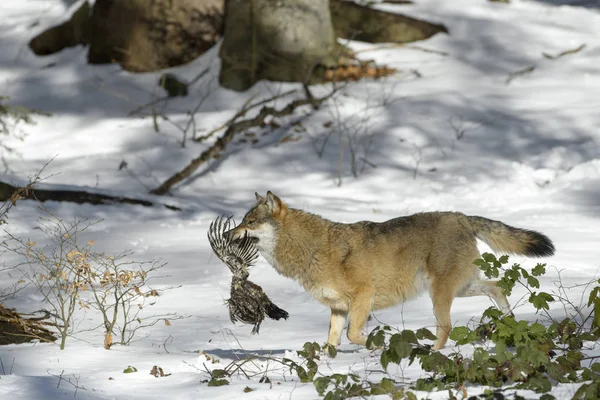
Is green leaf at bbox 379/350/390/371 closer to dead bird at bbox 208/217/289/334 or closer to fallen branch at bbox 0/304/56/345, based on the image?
dead bird at bbox 208/217/289/334

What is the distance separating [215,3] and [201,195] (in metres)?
6.93

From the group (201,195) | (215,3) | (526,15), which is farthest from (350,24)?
(201,195)

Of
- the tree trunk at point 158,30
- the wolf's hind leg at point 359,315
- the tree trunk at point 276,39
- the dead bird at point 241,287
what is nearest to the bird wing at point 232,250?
the dead bird at point 241,287

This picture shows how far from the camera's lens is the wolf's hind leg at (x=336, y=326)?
7.09m

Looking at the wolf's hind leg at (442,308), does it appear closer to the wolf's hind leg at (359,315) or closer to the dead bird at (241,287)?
the wolf's hind leg at (359,315)

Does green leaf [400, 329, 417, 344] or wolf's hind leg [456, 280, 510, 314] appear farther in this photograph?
wolf's hind leg [456, 280, 510, 314]

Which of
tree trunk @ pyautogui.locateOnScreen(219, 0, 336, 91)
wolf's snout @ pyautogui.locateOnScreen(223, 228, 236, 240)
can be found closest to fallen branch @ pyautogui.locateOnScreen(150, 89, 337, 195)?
tree trunk @ pyautogui.locateOnScreen(219, 0, 336, 91)

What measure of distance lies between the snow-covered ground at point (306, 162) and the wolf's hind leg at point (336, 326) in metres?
0.18

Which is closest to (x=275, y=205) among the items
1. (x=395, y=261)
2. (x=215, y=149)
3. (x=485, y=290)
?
(x=395, y=261)

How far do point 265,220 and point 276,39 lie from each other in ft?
38.9

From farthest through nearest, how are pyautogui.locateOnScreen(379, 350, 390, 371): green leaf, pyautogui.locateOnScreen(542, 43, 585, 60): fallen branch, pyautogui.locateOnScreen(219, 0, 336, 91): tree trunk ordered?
1. pyautogui.locateOnScreen(542, 43, 585, 60): fallen branch
2. pyautogui.locateOnScreen(219, 0, 336, 91): tree trunk
3. pyautogui.locateOnScreen(379, 350, 390, 371): green leaf

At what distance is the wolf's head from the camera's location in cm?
734

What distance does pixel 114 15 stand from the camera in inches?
794

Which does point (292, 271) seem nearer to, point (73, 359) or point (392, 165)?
point (73, 359)
